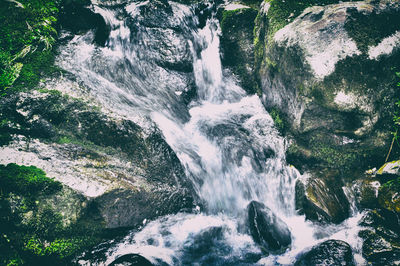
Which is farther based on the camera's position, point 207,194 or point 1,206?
point 207,194

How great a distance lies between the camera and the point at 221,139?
6707 millimetres

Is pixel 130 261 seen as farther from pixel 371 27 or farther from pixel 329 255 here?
pixel 371 27

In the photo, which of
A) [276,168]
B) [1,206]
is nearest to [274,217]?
[276,168]

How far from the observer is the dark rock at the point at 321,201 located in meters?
5.13

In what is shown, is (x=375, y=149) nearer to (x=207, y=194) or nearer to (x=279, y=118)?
(x=279, y=118)

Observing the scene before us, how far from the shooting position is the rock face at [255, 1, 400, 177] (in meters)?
5.18

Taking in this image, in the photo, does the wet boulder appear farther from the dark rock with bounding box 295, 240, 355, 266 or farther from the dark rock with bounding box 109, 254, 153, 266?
the dark rock with bounding box 109, 254, 153, 266

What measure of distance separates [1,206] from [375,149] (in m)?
7.67

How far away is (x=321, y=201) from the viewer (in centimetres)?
523

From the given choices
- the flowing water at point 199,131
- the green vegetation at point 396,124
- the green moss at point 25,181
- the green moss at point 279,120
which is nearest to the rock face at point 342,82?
the green vegetation at point 396,124

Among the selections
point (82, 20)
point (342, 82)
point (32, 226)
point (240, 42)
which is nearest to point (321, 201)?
point (342, 82)

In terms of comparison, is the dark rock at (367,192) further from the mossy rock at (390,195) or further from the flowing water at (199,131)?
the flowing water at (199,131)

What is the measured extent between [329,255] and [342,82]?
12.7 feet

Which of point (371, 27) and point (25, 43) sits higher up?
point (25, 43)
